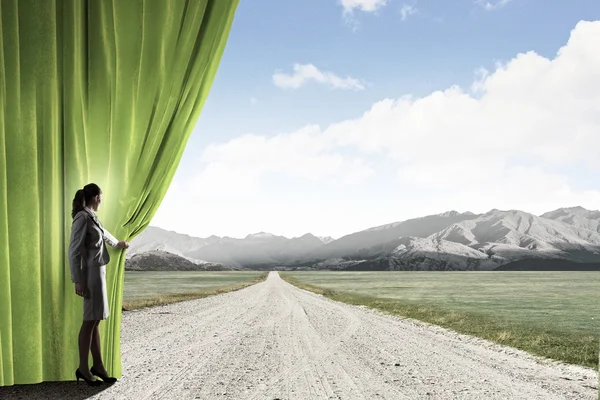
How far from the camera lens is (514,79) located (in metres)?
4.90

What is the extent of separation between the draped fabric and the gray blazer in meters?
0.15

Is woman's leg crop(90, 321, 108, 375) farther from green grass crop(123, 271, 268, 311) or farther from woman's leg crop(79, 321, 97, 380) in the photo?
green grass crop(123, 271, 268, 311)

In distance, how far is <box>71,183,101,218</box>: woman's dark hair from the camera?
11.9 feet

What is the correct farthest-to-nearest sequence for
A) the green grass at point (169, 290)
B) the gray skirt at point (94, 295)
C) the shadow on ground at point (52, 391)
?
1. the green grass at point (169, 290)
2. the gray skirt at point (94, 295)
3. the shadow on ground at point (52, 391)

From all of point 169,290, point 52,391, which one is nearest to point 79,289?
point 52,391

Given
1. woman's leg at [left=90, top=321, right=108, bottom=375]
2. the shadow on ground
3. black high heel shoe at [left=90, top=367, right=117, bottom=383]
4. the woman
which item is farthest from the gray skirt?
the shadow on ground

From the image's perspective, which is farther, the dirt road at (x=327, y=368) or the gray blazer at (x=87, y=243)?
the dirt road at (x=327, y=368)

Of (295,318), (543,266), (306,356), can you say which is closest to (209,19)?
(306,356)

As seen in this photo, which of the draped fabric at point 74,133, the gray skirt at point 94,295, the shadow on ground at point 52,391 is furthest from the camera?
the draped fabric at point 74,133

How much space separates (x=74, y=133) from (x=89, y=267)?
4.23 ft

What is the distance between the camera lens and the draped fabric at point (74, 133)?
376 cm

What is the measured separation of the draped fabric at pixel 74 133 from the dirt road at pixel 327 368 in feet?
2.63

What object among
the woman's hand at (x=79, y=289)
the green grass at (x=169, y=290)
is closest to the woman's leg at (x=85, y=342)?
the woman's hand at (x=79, y=289)

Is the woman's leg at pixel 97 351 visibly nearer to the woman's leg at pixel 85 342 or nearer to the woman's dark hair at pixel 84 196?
the woman's leg at pixel 85 342
